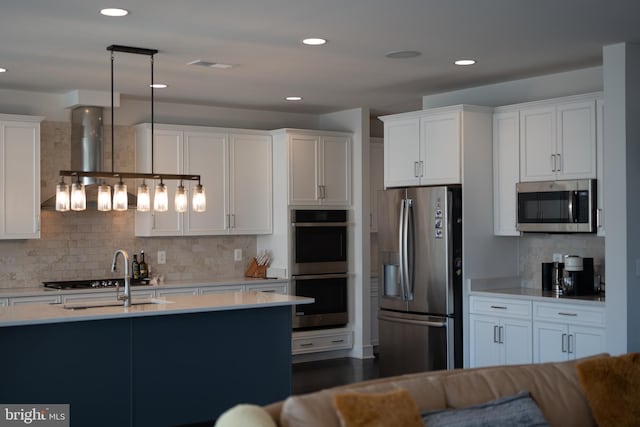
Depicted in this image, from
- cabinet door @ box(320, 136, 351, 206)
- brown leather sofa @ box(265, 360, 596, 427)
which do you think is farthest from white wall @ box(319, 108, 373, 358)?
brown leather sofa @ box(265, 360, 596, 427)

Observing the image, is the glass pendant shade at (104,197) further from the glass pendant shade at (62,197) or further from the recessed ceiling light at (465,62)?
the recessed ceiling light at (465,62)

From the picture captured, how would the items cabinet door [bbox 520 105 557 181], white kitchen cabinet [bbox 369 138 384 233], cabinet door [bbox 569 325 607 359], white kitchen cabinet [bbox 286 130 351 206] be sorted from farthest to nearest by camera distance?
white kitchen cabinet [bbox 369 138 384 233], white kitchen cabinet [bbox 286 130 351 206], cabinet door [bbox 520 105 557 181], cabinet door [bbox 569 325 607 359]

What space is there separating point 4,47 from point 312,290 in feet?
12.8

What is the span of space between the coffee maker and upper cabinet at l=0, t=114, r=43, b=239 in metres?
4.31

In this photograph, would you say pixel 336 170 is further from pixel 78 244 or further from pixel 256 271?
pixel 78 244

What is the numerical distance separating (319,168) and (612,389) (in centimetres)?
510

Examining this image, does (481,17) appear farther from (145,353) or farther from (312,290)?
(312,290)

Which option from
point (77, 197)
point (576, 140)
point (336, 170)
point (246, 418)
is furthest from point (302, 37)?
point (336, 170)

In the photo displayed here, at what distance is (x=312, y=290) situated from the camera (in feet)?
26.9

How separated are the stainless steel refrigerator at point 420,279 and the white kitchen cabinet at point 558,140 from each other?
0.65m

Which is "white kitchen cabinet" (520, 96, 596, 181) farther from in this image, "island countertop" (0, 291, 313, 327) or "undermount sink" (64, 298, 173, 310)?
"undermount sink" (64, 298, 173, 310)

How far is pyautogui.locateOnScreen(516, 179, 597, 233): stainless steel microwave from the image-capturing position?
6.07 meters

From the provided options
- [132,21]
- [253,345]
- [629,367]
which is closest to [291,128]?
[253,345]

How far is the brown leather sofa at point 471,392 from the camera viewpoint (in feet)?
9.45
